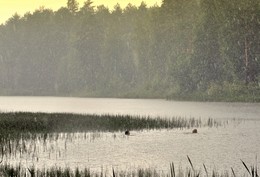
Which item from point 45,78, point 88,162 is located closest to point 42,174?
point 88,162

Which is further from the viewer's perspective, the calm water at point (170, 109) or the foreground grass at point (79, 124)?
the calm water at point (170, 109)

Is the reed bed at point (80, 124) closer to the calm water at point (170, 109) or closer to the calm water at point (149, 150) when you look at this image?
the calm water at point (149, 150)

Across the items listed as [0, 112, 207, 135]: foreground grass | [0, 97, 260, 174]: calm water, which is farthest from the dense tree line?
[0, 97, 260, 174]: calm water

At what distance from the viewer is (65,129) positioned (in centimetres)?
3422

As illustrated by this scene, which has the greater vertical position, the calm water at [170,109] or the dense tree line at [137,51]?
the dense tree line at [137,51]

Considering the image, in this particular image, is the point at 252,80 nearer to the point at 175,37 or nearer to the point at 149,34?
the point at 175,37

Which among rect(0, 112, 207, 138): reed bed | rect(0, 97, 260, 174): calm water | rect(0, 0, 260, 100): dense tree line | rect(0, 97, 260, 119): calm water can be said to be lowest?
rect(0, 97, 260, 174): calm water

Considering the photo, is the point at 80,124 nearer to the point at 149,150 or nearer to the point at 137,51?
the point at 149,150

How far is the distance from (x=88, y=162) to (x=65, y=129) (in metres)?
12.5

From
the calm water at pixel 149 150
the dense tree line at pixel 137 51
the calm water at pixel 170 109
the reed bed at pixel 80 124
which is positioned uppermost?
the dense tree line at pixel 137 51

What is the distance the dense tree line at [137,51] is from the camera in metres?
79.5

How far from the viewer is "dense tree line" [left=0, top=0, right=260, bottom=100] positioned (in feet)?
261

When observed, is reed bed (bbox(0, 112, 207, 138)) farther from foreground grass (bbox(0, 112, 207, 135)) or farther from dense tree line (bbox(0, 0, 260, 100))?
dense tree line (bbox(0, 0, 260, 100))

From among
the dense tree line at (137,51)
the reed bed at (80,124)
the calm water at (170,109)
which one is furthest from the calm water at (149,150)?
the dense tree line at (137,51)
